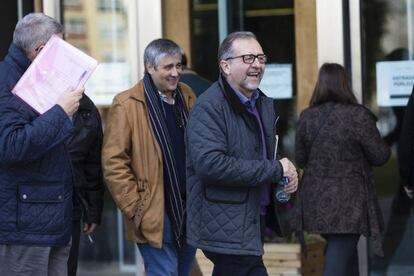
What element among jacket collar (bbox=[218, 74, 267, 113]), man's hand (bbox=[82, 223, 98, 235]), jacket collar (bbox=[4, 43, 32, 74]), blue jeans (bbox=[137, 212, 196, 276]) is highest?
jacket collar (bbox=[4, 43, 32, 74])

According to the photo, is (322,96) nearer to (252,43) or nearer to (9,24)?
(252,43)

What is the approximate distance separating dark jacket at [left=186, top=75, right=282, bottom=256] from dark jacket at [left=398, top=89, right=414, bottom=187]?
1.50 metres

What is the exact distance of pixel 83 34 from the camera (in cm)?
735

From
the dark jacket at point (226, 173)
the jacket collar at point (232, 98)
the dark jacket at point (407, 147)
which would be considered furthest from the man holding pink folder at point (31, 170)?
the dark jacket at point (407, 147)

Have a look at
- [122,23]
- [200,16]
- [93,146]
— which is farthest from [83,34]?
[93,146]

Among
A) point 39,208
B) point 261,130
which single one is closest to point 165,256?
point 261,130

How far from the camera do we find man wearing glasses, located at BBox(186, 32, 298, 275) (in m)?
4.29

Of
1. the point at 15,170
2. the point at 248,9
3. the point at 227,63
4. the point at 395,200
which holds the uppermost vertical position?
the point at 248,9

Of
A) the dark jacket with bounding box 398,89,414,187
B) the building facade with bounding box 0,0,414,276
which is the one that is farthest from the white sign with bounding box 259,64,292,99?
the dark jacket with bounding box 398,89,414,187

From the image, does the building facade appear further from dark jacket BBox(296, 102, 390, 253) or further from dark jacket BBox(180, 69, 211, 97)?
dark jacket BBox(180, 69, 211, 97)

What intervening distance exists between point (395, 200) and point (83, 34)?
8.68 ft

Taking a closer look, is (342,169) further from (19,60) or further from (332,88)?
(19,60)

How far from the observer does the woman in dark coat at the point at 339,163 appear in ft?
18.6

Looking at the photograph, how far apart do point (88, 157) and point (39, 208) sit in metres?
1.24
